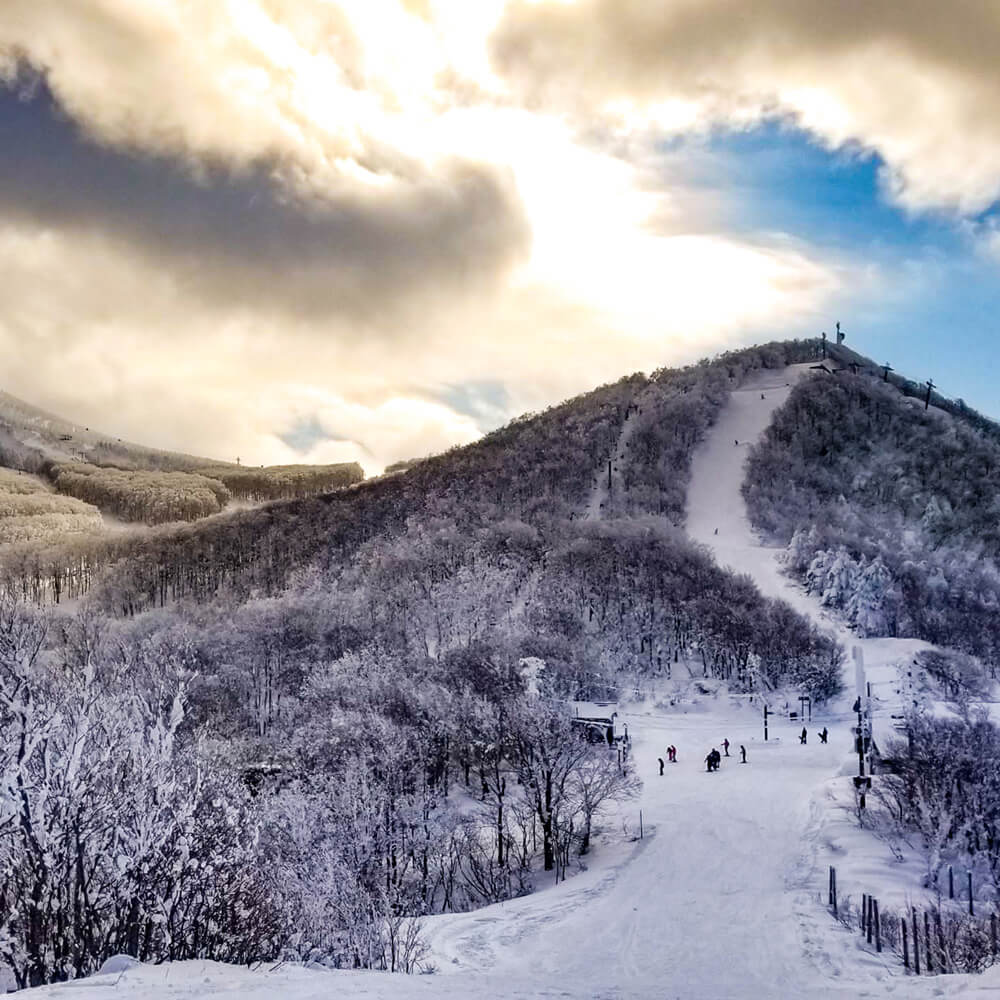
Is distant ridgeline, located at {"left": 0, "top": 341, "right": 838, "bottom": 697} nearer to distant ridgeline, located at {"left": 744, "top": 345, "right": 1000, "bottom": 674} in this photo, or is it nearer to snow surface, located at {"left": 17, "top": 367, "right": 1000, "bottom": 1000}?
distant ridgeline, located at {"left": 744, "top": 345, "right": 1000, "bottom": 674}

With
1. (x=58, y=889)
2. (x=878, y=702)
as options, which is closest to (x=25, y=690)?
(x=58, y=889)

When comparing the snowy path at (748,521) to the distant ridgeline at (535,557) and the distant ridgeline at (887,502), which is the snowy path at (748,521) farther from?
the distant ridgeline at (535,557)

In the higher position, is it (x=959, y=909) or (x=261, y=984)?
(x=261, y=984)

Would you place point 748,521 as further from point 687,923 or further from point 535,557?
point 687,923

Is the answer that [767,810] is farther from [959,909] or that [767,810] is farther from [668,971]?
[668,971]

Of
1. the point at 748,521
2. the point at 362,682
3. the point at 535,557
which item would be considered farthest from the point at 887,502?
the point at 362,682

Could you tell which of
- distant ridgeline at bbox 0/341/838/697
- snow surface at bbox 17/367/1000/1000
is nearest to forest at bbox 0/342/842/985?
distant ridgeline at bbox 0/341/838/697

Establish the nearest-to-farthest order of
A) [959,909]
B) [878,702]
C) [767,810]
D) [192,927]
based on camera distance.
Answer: [192,927] < [959,909] < [767,810] < [878,702]
